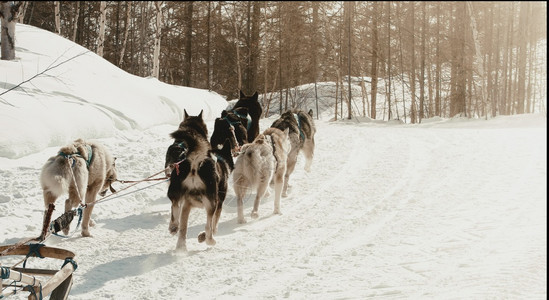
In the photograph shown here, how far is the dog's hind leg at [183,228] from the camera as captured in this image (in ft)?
17.1

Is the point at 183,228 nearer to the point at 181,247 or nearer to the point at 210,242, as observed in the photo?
the point at 181,247

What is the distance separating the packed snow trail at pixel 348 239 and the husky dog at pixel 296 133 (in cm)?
36

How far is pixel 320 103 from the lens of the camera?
101 feet

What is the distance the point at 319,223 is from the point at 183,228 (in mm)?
1951

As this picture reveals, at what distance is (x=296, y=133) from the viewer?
866cm

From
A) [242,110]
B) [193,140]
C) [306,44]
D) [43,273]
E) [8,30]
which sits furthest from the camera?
[306,44]

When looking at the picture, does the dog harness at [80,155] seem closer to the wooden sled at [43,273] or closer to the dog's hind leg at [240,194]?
the wooden sled at [43,273]

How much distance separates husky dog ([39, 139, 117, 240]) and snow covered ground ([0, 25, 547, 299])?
0.52m

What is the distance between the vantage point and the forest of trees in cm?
2256

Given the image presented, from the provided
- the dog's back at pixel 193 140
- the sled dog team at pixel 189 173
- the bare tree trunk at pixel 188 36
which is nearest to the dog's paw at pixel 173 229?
the sled dog team at pixel 189 173

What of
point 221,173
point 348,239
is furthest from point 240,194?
point 348,239

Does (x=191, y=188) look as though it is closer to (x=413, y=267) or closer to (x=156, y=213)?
(x=156, y=213)

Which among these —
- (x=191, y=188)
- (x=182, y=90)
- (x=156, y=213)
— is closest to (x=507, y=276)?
(x=191, y=188)

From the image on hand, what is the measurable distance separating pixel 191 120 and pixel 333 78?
78.1 feet
